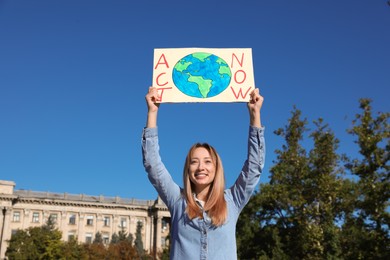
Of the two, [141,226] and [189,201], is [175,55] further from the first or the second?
[141,226]

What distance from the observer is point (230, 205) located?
10.2ft

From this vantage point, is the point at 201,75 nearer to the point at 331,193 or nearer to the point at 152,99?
the point at 152,99

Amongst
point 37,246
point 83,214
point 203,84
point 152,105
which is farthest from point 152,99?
point 83,214

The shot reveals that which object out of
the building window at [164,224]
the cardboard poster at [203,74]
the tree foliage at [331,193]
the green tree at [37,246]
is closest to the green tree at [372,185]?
the tree foliage at [331,193]

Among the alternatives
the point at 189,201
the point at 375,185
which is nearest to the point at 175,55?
the point at 189,201

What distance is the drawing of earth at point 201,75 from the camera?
3.91m

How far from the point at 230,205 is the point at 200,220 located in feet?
0.83

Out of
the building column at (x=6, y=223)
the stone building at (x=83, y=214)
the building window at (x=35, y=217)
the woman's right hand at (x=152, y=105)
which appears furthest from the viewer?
the building window at (x=35, y=217)

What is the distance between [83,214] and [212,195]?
79740 millimetres

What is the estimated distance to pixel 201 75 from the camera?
4039 mm

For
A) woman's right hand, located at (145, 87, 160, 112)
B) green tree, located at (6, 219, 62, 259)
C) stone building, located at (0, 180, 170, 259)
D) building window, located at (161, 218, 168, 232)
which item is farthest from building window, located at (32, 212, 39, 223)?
woman's right hand, located at (145, 87, 160, 112)

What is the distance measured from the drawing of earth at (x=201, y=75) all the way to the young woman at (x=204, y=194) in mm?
592

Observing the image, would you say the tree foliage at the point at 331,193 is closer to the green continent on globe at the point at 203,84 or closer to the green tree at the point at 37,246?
the green continent on globe at the point at 203,84

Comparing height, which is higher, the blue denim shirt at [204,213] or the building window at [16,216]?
the building window at [16,216]
